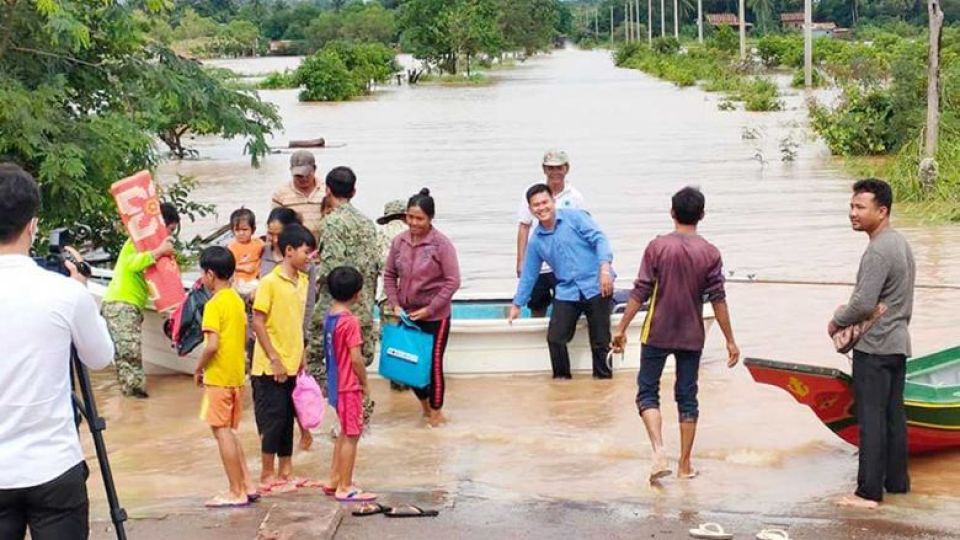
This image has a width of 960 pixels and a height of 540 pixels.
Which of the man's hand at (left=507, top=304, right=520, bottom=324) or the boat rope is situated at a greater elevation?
the man's hand at (left=507, top=304, right=520, bottom=324)

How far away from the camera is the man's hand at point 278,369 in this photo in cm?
723

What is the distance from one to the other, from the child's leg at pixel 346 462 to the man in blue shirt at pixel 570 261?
Result: 2.81m

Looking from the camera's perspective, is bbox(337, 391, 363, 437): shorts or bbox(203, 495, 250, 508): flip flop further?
bbox(337, 391, 363, 437): shorts

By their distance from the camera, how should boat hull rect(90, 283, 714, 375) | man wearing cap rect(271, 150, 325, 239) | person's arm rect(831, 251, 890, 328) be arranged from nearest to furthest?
1. person's arm rect(831, 251, 890, 328)
2. man wearing cap rect(271, 150, 325, 239)
3. boat hull rect(90, 283, 714, 375)

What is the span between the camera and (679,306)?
7.27m

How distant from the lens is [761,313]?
13000mm

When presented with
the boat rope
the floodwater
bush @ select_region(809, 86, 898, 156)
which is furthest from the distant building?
the boat rope

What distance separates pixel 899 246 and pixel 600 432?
8.94 ft

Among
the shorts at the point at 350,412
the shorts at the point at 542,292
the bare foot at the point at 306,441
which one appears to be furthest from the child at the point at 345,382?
the shorts at the point at 542,292

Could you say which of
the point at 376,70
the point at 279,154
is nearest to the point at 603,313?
the point at 279,154

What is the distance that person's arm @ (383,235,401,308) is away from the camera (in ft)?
28.7

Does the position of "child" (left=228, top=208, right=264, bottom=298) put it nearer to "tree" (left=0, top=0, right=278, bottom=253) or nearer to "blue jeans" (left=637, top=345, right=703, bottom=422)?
"tree" (left=0, top=0, right=278, bottom=253)

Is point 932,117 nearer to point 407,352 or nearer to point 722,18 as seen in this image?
point 407,352

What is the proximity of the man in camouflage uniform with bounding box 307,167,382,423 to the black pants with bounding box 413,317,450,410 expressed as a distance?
391 millimetres
